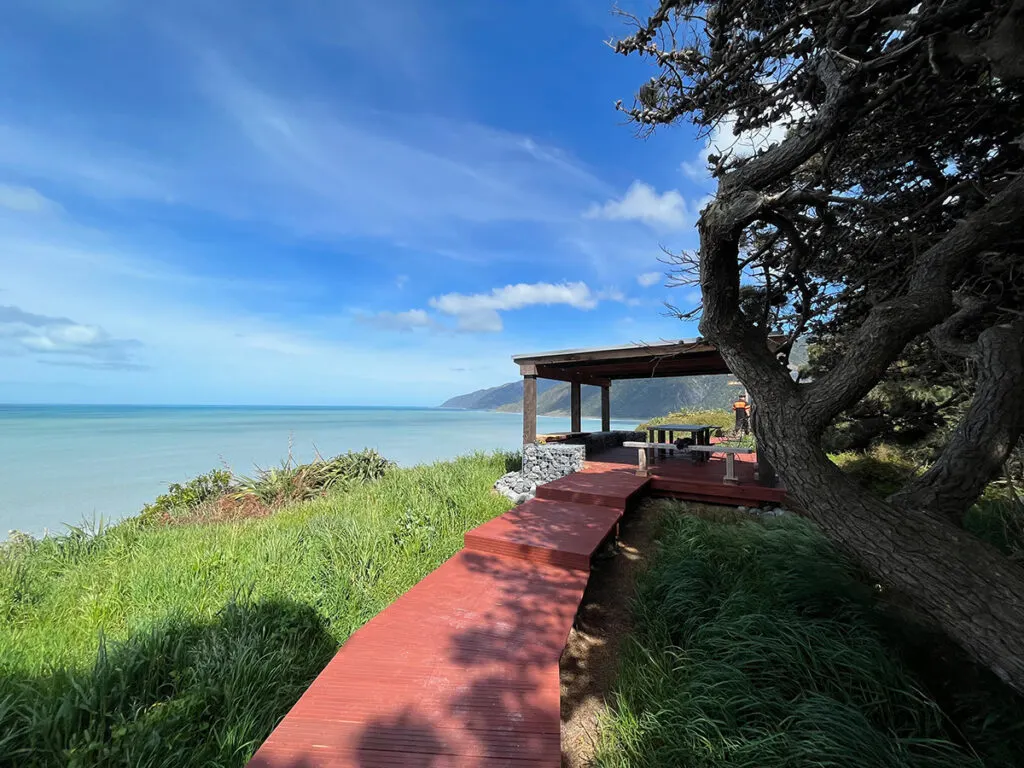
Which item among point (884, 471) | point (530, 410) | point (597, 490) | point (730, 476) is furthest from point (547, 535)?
point (884, 471)

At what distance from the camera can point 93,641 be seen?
2889 mm

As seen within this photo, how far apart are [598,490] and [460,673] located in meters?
4.00

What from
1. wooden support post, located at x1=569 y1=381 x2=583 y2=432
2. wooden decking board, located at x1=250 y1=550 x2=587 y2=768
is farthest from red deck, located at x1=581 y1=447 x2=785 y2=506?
wooden decking board, located at x1=250 y1=550 x2=587 y2=768

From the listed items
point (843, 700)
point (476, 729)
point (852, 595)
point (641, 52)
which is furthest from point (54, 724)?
point (641, 52)

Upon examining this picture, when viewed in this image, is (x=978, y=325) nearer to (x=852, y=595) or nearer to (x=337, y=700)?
(x=852, y=595)

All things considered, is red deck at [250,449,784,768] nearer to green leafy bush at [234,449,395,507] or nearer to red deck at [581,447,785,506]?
red deck at [581,447,785,506]

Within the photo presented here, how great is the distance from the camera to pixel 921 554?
6.58ft

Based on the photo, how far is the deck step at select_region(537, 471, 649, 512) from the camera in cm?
571

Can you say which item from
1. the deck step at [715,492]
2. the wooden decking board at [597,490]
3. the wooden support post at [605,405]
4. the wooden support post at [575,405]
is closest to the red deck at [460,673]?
the wooden decking board at [597,490]

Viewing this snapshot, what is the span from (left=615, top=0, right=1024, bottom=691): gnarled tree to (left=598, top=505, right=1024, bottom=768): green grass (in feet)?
1.70

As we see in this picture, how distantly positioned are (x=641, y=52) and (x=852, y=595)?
15.8ft

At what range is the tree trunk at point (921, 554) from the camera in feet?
5.81

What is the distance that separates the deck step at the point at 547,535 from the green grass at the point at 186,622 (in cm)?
55

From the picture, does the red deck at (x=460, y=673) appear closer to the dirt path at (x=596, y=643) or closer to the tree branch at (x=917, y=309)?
the dirt path at (x=596, y=643)
